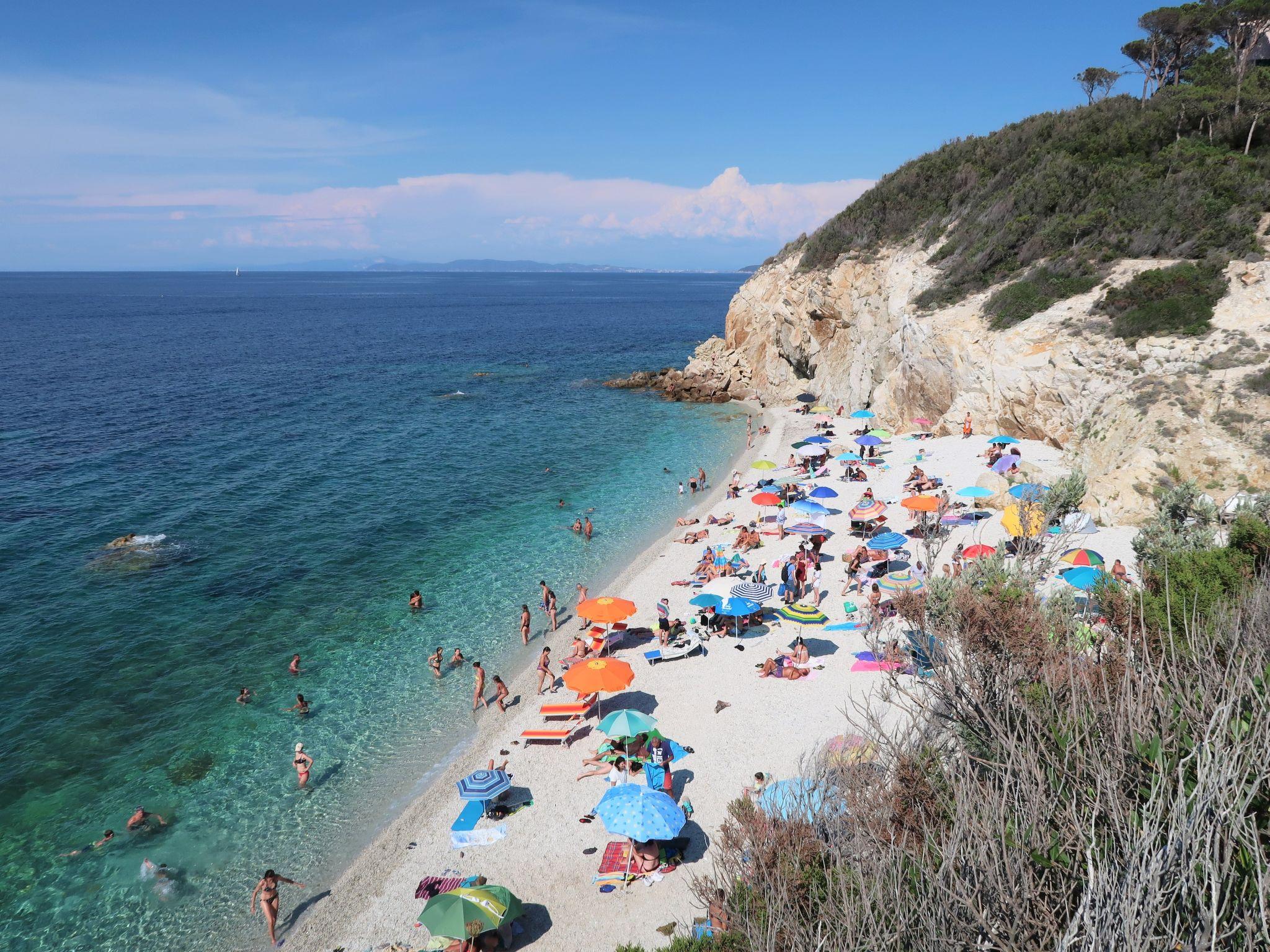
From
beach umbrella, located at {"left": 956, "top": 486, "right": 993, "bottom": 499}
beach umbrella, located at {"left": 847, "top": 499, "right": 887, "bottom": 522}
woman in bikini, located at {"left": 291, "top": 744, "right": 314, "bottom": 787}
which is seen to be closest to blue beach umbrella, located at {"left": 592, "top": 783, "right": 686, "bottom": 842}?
woman in bikini, located at {"left": 291, "top": 744, "right": 314, "bottom": 787}

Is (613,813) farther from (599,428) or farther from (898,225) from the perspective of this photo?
(898,225)

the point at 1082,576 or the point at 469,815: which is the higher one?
the point at 1082,576

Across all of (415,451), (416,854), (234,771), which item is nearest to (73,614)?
(234,771)

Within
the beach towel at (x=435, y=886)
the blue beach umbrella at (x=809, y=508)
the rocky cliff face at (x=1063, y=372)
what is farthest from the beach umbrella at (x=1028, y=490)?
the beach towel at (x=435, y=886)

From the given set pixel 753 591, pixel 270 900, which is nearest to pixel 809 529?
pixel 753 591

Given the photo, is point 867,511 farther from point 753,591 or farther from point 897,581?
point 753,591

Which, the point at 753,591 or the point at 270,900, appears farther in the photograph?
the point at 753,591
